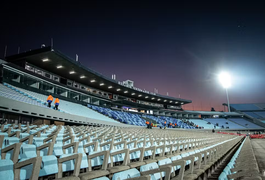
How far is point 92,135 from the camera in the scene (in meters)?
5.20

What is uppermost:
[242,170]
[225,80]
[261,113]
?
[225,80]

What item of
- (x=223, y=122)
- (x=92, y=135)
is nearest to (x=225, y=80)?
(x=223, y=122)

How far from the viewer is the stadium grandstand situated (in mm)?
1920

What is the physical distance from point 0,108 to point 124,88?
21.9 m

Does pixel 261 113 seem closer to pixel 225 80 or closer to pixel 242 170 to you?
pixel 225 80

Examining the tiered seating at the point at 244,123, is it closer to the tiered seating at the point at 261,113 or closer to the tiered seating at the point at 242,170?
→ the tiered seating at the point at 261,113

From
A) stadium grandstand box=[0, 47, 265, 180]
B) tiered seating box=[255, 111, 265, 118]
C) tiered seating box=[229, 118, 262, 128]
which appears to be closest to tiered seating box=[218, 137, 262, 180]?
stadium grandstand box=[0, 47, 265, 180]

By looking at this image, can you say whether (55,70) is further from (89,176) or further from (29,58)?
(89,176)

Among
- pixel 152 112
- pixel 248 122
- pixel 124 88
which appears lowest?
pixel 248 122

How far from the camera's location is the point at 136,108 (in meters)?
36.5

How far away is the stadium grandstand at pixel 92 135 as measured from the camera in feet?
6.30

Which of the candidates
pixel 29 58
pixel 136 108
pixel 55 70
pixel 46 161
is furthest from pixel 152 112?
pixel 46 161

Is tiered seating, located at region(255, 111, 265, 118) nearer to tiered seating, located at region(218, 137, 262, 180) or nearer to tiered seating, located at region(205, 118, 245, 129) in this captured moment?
tiered seating, located at region(205, 118, 245, 129)

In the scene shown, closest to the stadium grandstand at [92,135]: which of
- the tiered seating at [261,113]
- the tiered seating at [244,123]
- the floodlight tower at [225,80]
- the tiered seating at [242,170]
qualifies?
the tiered seating at [242,170]
